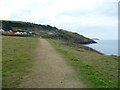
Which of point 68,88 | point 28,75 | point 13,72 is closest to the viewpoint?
point 68,88

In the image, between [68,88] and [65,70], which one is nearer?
[68,88]

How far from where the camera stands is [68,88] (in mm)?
13000

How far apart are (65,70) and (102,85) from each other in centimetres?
525

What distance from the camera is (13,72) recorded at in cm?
1798

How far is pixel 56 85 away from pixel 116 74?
6676 mm

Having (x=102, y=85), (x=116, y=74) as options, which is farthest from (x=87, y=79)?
(x=116, y=74)

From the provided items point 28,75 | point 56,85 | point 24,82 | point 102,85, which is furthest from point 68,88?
point 28,75

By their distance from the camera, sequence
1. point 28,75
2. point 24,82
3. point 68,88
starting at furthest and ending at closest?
point 28,75 → point 24,82 → point 68,88

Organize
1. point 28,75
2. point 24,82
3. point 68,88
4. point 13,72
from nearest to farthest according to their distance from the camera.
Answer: point 68,88 < point 24,82 < point 28,75 < point 13,72

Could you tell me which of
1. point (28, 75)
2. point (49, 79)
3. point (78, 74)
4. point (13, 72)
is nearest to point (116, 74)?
point (78, 74)

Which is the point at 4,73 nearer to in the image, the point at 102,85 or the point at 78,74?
the point at 78,74


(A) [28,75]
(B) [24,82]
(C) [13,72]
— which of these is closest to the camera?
(B) [24,82]

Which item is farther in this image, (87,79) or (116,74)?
(116,74)

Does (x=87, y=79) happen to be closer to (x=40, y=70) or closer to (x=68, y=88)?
(x=68, y=88)
